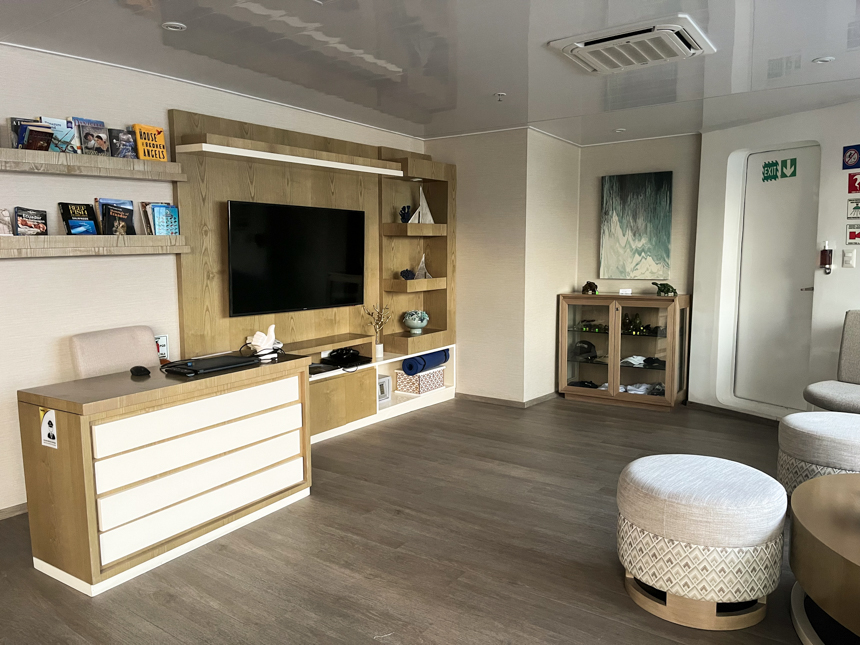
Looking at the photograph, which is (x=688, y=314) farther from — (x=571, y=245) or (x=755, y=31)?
(x=755, y=31)

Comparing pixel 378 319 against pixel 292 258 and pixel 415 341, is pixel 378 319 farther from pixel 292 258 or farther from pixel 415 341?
pixel 292 258

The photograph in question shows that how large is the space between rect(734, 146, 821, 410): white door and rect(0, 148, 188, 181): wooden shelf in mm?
4540

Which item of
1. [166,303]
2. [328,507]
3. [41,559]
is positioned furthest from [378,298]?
[41,559]

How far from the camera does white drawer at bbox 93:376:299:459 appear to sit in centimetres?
262

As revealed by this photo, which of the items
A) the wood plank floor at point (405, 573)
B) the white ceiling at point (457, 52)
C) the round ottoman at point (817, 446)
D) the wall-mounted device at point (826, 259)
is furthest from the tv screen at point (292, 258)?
the wall-mounted device at point (826, 259)

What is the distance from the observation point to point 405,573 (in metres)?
2.78

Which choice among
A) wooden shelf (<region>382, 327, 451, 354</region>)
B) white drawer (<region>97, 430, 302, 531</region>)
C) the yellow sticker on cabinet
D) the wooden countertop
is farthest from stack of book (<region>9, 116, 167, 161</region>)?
wooden shelf (<region>382, 327, 451, 354</region>)

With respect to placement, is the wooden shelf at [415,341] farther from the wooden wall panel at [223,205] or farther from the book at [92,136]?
the book at [92,136]

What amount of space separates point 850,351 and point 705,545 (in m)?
2.85

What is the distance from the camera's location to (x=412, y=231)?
5.40 metres

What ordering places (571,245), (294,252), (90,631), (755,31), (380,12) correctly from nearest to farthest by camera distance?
(90,631)
(380,12)
(755,31)
(294,252)
(571,245)

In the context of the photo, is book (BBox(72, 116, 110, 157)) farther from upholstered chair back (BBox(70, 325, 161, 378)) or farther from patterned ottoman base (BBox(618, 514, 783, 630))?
patterned ottoman base (BBox(618, 514, 783, 630))

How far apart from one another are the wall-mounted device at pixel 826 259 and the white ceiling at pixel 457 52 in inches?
41.7

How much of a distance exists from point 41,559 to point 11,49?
2.49m
